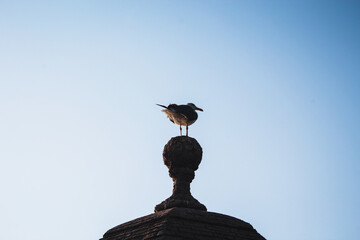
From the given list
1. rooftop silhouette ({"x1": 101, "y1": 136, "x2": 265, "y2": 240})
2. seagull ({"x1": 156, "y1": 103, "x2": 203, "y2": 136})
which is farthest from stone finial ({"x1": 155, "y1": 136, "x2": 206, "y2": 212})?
seagull ({"x1": 156, "y1": 103, "x2": 203, "y2": 136})

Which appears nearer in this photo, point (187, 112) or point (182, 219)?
point (182, 219)

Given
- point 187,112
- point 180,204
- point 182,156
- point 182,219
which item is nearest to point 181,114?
point 187,112

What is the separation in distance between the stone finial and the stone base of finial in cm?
7

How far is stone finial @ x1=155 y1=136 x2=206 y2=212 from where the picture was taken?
7.08 meters

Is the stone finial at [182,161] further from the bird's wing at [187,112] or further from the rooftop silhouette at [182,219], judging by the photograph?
the bird's wing at [187,112]

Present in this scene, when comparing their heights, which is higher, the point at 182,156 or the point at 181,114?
the point at 181,114

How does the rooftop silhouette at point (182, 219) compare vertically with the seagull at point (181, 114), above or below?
below

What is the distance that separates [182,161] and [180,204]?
2.32 feet

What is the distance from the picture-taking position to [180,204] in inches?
265

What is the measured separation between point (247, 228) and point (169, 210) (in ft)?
3.78

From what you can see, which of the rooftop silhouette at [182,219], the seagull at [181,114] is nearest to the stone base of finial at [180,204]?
A: the rooftop silhouette at [182,219]

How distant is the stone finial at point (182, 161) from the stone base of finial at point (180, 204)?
0.07 m

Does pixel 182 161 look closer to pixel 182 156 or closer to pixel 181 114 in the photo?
pixel 182 156

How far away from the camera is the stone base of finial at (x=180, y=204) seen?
673 cm
